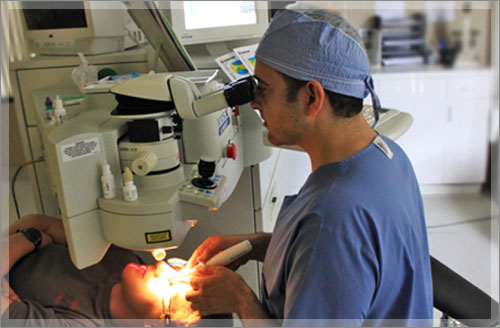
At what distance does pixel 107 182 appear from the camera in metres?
1.02

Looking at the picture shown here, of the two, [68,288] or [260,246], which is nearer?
[260,246]

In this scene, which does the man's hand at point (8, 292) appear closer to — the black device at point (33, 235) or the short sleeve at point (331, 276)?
the black device at point (33, 235)

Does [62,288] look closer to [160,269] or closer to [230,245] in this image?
[160,269]

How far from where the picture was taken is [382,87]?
8.10 feet

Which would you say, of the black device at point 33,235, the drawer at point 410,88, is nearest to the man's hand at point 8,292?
the black device at point 33,235

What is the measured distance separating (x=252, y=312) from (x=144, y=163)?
0.42 meters

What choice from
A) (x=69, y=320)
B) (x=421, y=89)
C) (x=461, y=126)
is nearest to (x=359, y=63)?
(x=69, y=320)

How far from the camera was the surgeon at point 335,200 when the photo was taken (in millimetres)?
801

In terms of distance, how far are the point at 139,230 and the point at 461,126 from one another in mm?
2605

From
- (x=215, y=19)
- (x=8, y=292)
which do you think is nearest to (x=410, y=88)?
(x=215, y=19)

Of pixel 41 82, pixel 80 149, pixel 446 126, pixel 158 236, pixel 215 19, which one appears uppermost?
pixel 215 19

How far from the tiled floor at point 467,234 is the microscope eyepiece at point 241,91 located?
1.52 metres

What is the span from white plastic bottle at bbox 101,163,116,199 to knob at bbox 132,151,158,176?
6 cm

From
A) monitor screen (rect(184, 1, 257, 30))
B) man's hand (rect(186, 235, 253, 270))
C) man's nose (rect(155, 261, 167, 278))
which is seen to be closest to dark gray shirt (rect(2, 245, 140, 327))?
man's nose (rect(155, 261, 167, 278))
